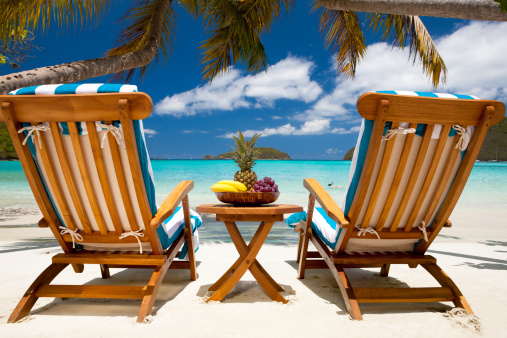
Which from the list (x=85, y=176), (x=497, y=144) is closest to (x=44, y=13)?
(x=85, y=176)

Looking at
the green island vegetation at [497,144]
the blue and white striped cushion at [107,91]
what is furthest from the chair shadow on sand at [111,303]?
the green island vegetation at [497,144]

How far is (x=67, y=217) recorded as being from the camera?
6.56 feet

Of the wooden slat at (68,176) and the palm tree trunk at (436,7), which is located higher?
the palm tree trunk at (436,7)

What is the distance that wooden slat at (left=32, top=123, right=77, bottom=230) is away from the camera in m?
1.80

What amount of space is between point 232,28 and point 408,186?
5543 millimetres

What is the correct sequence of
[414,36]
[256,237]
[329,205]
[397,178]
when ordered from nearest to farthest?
[397,178], [329,205], [256,237], [414,36]

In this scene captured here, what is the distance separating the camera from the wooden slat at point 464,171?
1811 mm

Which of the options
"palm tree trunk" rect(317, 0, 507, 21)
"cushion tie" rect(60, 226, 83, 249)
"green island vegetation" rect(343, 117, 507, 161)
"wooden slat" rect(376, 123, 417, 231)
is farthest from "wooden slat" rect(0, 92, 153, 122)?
"green island vegetation" rect(343, 117, 507, 161)

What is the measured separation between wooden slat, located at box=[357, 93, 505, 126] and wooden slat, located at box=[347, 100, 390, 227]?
0.13 feet

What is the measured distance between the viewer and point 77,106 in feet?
5.53

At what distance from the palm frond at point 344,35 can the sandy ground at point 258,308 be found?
5562 mm

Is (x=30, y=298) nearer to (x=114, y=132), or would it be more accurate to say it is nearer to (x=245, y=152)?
(x=114, y=132)

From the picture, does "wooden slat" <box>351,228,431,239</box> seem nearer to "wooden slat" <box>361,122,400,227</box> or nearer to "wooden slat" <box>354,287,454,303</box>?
"wooden slat" <box>361,122,400,227</box>

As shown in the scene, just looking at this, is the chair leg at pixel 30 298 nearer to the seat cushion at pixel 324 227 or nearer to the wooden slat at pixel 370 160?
the seat cushion at pixel 324 227
